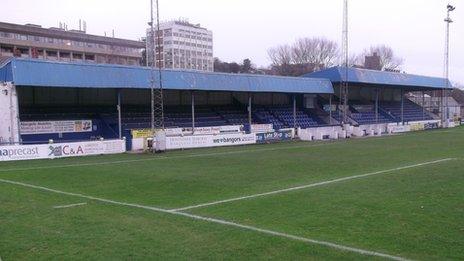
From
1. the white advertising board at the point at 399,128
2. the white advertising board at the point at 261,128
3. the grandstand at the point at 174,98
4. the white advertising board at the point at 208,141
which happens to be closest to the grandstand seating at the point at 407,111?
the grandstand at the point at 174,98

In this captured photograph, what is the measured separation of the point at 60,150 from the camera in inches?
1180

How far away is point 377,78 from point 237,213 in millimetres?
52367

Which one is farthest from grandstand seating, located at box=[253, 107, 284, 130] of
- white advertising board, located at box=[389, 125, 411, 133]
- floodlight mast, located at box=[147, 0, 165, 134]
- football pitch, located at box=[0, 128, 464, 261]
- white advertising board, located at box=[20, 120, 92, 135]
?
football pitch, located at box=[0, 128, 464, 261]

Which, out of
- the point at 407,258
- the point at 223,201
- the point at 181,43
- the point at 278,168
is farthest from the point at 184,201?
the point at 181,43

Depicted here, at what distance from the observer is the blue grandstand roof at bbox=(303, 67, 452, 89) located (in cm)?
5641

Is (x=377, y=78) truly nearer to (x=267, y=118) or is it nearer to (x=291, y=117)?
(x=291, y=117)

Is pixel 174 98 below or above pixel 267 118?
above

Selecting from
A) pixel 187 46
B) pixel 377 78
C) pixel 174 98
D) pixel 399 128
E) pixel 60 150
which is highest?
pixel 187 46

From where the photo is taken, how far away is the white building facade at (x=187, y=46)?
87.2 meters

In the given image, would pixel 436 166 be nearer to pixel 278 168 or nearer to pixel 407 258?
pixel 278 168

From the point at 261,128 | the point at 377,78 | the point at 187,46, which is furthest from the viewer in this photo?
the point at 187,46

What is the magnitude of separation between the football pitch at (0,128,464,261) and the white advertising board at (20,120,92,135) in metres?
14.4

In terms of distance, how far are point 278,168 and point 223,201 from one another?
28.9ft

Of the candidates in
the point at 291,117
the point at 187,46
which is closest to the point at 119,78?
the point at 291,117
